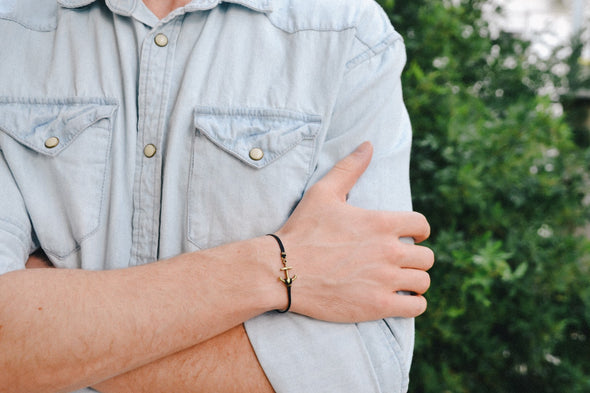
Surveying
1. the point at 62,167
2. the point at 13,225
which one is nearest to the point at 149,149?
the point at 62,167

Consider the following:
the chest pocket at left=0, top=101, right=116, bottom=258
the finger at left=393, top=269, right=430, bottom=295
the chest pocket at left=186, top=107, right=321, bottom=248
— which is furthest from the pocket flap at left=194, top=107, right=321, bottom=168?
the finger at left=393, top=269, right=430, bottom=295

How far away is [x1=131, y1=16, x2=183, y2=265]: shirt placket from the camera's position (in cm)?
118

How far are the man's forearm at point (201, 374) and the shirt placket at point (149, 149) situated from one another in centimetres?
24

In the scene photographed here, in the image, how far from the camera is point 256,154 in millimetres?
1136

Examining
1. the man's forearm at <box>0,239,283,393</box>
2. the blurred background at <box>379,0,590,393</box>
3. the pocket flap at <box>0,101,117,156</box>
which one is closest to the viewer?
the man's forearm at <box>0,239,283,393</box>

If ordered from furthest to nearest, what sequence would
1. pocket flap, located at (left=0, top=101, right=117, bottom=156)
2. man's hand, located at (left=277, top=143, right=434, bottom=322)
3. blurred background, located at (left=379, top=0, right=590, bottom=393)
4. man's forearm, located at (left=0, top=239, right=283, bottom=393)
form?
blurred background, located at (left=379, top=0, right=590, bottom=393) < pocket flap, located at (left=0, top=101, right=117, bottom=156) < man's hand, located at (left=277, top=143, right=434, bottom=322) < man's forearm, located at (left=0, top=239, right=283, bottom=393)

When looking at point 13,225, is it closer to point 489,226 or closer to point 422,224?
point 422,224

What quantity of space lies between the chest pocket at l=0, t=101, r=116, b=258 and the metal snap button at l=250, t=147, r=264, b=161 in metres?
0.32

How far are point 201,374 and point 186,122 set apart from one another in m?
0.51

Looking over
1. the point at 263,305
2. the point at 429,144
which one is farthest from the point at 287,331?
the point at 429,144

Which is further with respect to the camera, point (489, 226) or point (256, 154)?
point (489, 226)

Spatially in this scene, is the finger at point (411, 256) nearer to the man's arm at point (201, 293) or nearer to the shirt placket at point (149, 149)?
the man's arm at point (201, 293)

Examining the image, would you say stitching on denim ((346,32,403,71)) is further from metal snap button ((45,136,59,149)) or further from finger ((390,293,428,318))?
metal snap button ((45,136,59,149))

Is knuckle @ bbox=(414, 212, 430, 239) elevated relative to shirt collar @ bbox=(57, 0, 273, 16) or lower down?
lower down
